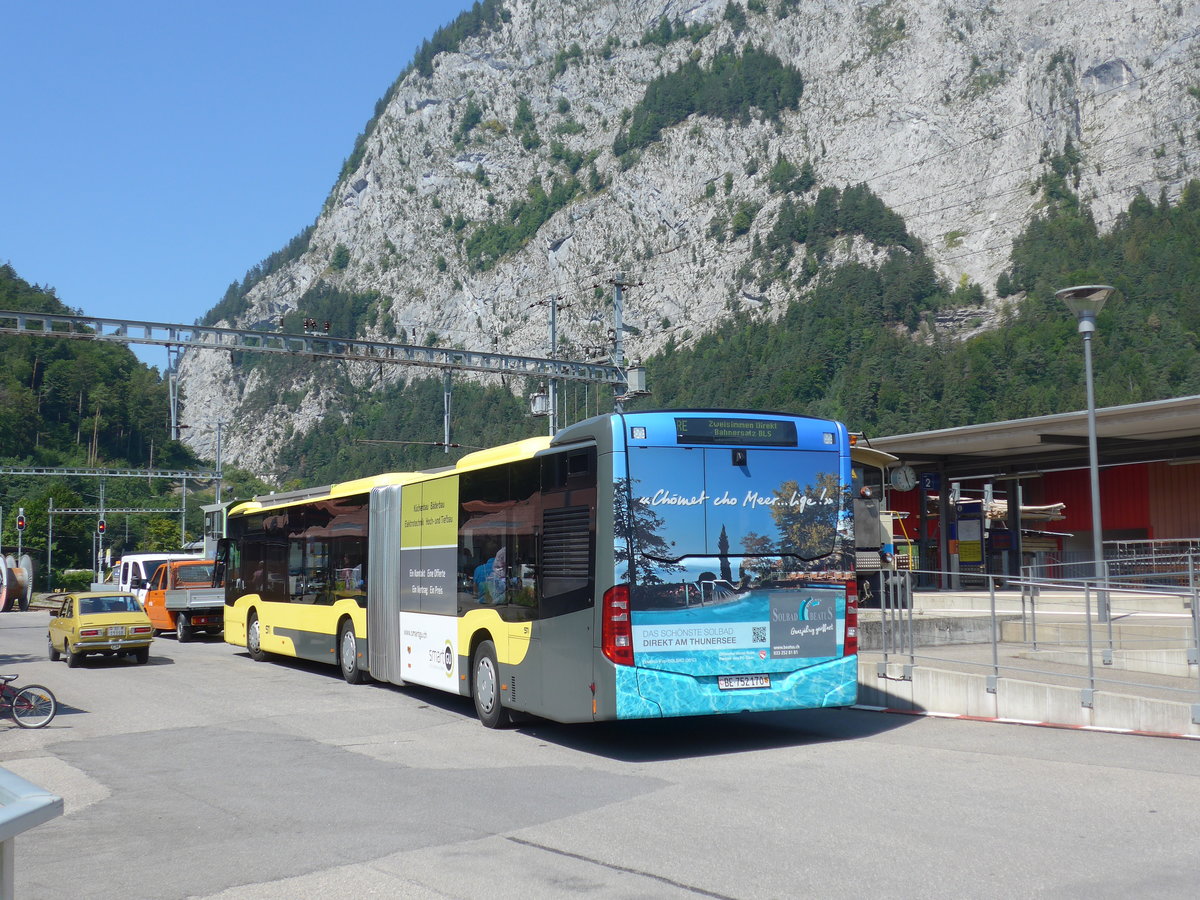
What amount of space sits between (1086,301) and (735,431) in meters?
11.1

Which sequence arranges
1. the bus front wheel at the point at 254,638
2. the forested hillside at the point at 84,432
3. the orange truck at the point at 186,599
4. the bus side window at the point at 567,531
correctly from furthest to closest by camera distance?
the forested hillside at the point at 84,432 → the orange truck at the point at 186,599 → the bus front wheel at the point at 254,638 → the bus side window at the point at 567,531

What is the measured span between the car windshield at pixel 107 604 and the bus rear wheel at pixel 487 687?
1136 centimetres

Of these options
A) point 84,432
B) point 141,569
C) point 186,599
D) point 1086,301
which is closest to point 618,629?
point 1086,301

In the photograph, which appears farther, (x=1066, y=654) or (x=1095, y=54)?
(x=1095, y=54)

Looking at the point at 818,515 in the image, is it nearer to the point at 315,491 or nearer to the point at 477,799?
the point at 477,799

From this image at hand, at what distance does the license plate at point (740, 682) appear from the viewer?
1045 centimetres

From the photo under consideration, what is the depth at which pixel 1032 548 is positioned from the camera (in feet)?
126

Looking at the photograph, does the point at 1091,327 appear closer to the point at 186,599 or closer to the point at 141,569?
the point at 186,599

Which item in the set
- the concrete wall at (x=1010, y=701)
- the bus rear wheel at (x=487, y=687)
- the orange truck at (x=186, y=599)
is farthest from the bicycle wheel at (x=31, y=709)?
the orange truck at (x=186, y=599)

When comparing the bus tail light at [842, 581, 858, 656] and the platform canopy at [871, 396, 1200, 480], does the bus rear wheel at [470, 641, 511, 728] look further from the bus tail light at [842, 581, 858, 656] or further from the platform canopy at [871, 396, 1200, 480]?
the platform canopy at [871, 396, 1200, 480]

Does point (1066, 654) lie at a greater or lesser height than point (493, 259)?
lesser

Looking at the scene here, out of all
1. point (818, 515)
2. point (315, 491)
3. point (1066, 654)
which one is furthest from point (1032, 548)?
point (818, 515)

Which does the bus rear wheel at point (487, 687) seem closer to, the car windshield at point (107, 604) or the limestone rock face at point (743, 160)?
the car windshield at point (107, 604)

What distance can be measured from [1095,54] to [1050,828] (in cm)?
16023
